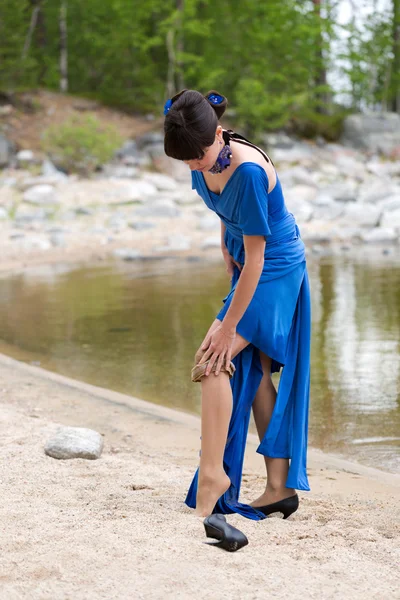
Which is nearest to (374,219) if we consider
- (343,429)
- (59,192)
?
(59,192)

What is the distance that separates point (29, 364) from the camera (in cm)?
694

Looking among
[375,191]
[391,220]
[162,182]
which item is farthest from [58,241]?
[375,191]

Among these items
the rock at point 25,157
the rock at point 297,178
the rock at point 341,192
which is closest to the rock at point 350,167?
the rock at point 297,178

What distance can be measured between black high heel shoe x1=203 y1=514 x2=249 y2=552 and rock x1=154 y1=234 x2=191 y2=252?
11.1 m

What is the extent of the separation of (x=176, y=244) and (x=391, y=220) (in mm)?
4327

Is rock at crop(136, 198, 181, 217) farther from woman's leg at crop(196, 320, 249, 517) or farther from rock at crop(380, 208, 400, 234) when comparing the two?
woman's leg at crop(196, 320, 249, 517)

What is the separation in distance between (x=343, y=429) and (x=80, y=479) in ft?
6.47

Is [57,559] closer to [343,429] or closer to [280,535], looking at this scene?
[280,535]

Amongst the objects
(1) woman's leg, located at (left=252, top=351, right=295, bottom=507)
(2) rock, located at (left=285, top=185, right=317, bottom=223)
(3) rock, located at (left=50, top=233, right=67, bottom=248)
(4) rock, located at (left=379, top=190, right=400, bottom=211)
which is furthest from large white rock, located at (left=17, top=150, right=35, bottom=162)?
(1) woman's leg, located at (left=252, top=351, right=295, bottom=507)

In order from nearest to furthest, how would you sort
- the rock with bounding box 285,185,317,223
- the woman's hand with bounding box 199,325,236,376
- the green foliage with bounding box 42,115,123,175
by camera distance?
the woman's hand with bounding box 199,325,236,376, the rock with bounding box 285,185,317,223, the green foliage with bounding box 42,115,123,175

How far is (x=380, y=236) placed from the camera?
1488cm

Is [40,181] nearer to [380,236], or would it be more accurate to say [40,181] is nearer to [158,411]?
[380,236]

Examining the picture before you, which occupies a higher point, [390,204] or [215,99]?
[215,99]

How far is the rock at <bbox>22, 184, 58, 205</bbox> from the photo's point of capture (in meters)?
16.1
